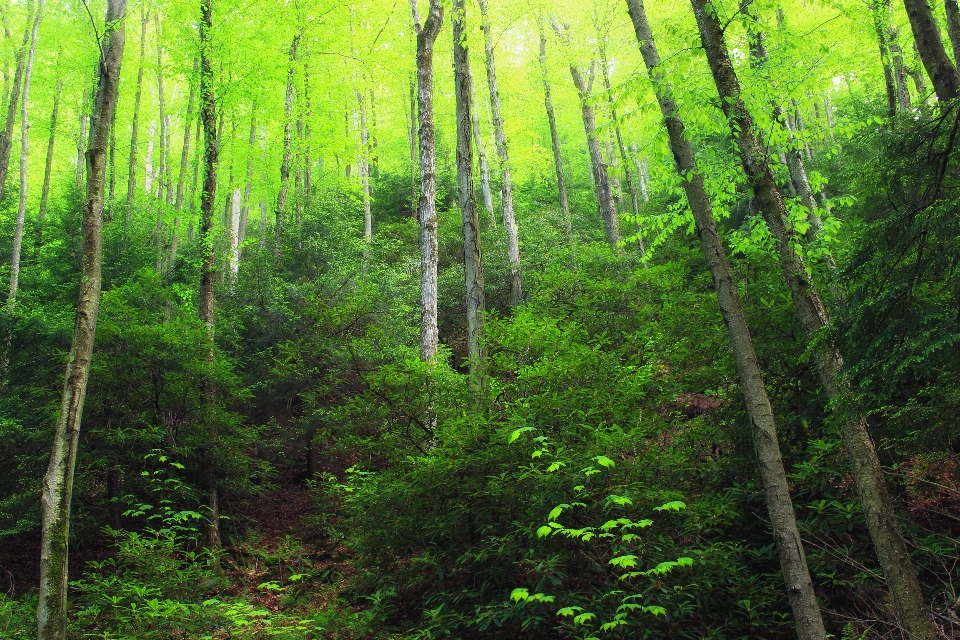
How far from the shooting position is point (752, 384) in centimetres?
446

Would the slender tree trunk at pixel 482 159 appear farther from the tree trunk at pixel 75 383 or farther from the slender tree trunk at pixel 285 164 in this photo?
the tree trunk at pixel 75 383

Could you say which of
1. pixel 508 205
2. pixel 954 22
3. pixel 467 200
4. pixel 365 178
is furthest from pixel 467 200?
pixel 365 178

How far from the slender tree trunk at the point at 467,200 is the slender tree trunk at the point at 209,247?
3664 mm

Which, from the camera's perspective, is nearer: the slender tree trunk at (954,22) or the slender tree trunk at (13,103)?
the slender tree trunk at (954,22)

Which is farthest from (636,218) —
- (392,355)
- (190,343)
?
(190,343)

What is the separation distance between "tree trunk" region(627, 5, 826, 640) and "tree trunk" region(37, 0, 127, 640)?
522 centimetres

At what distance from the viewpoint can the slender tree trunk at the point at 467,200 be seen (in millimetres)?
7969

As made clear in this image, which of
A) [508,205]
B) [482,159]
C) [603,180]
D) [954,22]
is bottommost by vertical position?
[954,22]

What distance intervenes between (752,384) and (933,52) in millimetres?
3208

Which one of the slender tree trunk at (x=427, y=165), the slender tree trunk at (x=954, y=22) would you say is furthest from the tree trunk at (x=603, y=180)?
the slender tree trunk at (x=954, y=22)

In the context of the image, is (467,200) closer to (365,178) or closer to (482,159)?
(482,159)

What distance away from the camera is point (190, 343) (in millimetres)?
7906

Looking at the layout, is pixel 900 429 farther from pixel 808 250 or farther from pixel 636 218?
pixel 636 218

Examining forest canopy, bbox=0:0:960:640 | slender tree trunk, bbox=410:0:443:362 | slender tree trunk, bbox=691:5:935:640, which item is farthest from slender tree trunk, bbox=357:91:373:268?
slender tree trunk, bbox=691:5:935:640
